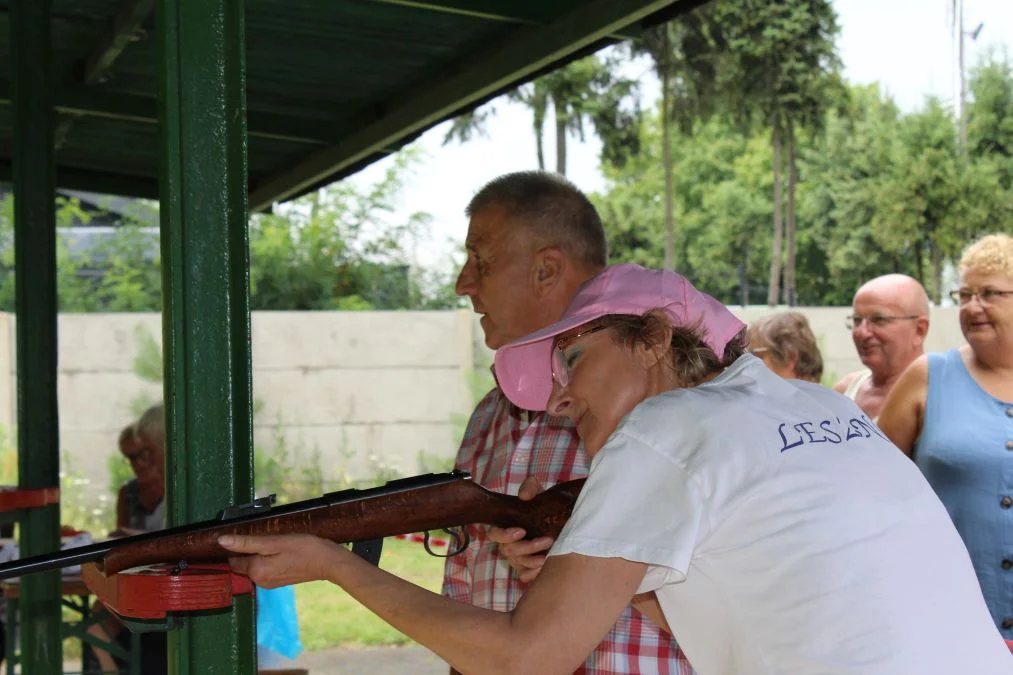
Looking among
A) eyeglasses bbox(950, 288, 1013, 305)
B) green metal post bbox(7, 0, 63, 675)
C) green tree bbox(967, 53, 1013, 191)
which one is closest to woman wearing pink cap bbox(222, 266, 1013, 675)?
green metal post bbox(7, 0, 63, 675)

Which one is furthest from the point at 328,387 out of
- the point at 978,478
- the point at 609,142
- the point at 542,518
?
the point at 609,142

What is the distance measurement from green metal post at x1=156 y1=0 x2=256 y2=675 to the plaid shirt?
86cm

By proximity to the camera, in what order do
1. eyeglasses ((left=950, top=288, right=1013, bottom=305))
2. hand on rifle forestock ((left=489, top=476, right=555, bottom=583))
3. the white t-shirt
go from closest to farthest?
the white t-shirt < hand on rifle forestock ((left=489, top=476, right=555, bottom=583)) < eyeglasses ((left=950, top=288, right=1013, bottom=305))

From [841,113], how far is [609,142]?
23.9 feet

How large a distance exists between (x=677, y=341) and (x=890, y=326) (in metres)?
3.48

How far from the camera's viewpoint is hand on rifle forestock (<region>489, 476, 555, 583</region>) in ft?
7.71

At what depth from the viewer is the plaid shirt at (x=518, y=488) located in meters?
2.58

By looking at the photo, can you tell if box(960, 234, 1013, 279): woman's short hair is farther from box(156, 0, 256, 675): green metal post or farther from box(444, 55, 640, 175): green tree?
box(444, 55, 640, 175): green tree

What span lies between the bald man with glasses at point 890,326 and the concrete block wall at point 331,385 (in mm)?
9295

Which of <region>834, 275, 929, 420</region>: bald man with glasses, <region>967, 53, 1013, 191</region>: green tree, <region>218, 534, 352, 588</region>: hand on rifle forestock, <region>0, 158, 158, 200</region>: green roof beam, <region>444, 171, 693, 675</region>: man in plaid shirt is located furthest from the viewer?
<region>967, 53, 1013, 191</region>: green tree

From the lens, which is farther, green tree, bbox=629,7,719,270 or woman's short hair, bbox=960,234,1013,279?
green tree, bbox=629,7,719,270

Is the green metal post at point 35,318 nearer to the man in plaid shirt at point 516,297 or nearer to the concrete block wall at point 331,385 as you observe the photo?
the man in plaid shirt at point 516,297

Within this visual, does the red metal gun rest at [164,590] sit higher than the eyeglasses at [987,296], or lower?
lower

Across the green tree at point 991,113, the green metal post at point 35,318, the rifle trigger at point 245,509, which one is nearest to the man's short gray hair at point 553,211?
the rifle trigger at point 245,509
